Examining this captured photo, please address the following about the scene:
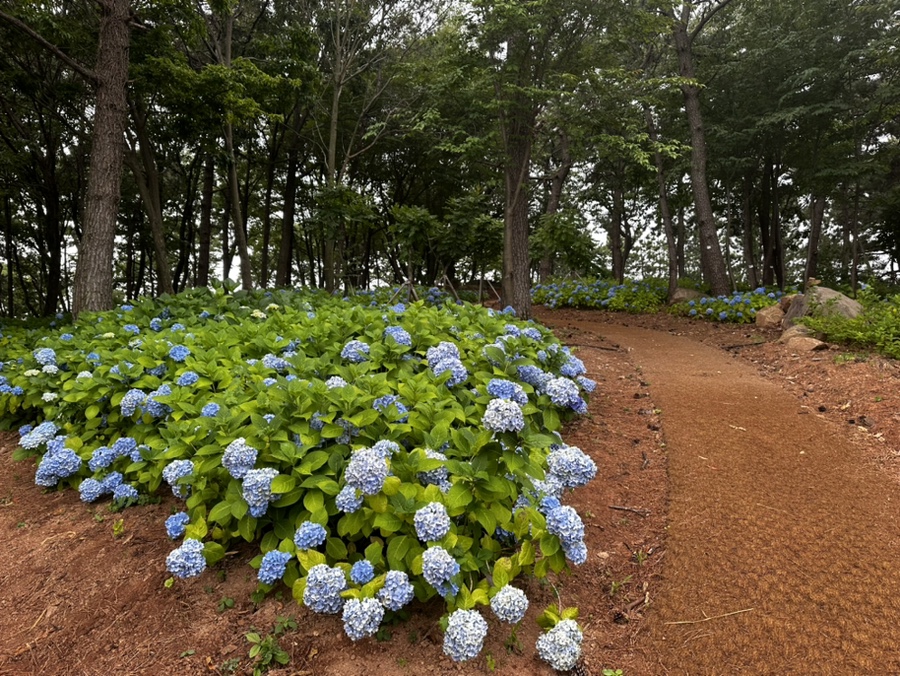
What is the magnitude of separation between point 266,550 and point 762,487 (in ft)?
8.80

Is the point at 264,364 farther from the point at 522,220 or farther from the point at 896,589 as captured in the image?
the point at 522,220

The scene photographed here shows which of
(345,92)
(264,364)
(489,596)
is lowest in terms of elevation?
(489,596)

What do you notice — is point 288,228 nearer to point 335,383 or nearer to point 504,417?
point 335,383

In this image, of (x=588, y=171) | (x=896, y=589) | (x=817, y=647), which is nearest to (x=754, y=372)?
(x=896, y=589)

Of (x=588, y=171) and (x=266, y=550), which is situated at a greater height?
(x=588, y=171)

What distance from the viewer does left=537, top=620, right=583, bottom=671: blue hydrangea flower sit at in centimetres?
158

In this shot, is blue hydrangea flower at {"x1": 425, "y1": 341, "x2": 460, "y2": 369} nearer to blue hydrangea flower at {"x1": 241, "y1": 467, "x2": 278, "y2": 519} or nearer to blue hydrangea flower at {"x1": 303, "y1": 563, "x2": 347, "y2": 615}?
blue hydrangea flower at {"x1": 241, "y1": 467, "x2": 278, "y2": 519}

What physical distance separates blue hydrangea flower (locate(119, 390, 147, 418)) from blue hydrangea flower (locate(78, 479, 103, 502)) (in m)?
0.37

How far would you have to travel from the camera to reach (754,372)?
5516 millimetres

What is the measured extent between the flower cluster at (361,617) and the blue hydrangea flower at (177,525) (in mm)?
913

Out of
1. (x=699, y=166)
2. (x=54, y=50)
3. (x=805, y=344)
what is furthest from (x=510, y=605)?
(x=699, y=166)

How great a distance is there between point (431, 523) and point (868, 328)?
6270mm

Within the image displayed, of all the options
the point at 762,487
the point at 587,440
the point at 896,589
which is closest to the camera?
the point at 896,589

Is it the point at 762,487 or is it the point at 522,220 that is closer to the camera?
the point at 762,487
